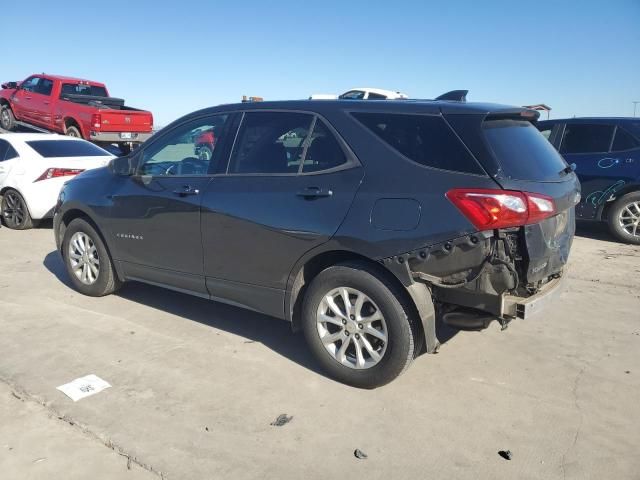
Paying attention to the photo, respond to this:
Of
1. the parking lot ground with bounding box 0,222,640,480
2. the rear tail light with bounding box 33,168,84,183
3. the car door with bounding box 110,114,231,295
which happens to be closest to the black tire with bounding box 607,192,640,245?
the parking lot ground with bounding box 0,222,640,480

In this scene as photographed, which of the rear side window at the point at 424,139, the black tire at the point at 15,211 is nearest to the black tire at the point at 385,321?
the rear side window at the point at 424,139

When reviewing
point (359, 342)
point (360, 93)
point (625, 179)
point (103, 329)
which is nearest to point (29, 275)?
point (103, 329)

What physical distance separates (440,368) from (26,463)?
8.38 feet

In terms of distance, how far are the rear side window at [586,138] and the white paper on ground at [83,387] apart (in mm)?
7375

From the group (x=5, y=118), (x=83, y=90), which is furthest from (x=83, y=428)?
(x=5, y=118)

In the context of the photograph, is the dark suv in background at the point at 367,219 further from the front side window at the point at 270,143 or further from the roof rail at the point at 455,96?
the roof rail at the point at 455,96

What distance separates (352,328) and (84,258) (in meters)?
3.03

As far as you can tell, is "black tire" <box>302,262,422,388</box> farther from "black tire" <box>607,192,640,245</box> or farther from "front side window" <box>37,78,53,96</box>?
"front side window" <box>37,78,53,96</box>

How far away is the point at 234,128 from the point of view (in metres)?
4.05

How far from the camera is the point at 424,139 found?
3258 mm

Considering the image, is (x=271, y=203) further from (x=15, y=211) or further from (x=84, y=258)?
(x=15, y=211)

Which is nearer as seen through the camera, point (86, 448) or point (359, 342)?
point (86, 448)

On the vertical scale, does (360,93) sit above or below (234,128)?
above

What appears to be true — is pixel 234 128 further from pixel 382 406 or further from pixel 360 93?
pixel 360 93
